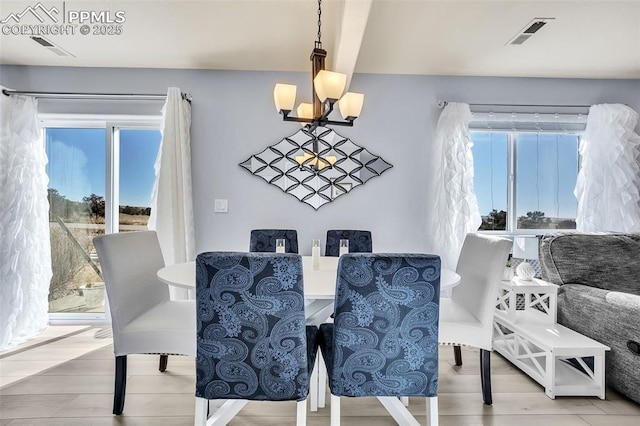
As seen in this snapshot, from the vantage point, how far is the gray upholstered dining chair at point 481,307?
74.4 inches

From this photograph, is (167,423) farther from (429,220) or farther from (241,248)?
(429,220)

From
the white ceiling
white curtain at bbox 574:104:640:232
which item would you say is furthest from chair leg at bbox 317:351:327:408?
white curtain at bbox 574:104:640:232

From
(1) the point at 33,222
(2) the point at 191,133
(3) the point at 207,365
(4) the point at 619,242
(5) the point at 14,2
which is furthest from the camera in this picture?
(2) the point at 191,133

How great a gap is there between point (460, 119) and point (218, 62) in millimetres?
2157

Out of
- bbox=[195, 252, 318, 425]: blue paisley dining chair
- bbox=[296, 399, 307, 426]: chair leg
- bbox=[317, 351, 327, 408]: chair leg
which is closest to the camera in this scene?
bbox=[195, 252, 318, 425]: blue paisley dining chair

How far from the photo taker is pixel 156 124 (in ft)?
11.1

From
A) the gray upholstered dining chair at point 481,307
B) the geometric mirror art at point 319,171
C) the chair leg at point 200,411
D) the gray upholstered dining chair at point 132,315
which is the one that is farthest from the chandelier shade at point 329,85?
the geometric mirror art at point 319,171

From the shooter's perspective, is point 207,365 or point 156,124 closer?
point 207,365

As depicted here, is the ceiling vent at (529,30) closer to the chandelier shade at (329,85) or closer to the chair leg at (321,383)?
the chandelier shade at (329,85)

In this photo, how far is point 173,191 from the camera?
307 cm

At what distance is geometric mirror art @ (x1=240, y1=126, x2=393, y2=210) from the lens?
3314 millimetres

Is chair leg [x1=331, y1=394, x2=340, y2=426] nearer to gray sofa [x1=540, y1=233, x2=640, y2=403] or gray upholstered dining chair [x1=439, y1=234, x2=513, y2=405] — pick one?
gray upholstered dining chair [x1=439, y1=234, x2=513, y2=405]

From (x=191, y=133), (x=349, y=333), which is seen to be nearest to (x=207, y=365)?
(x=349, y=333)

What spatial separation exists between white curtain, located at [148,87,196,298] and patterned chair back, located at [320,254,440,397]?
208 centimetres
